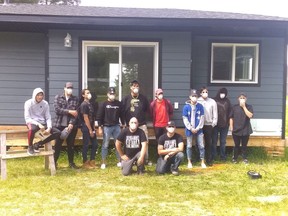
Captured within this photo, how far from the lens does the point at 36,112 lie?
628 centimetres

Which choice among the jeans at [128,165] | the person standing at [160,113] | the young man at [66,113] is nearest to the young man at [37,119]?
the young man at [66,113]

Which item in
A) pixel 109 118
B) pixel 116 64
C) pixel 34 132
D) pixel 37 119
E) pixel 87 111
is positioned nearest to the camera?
pixel 34 132

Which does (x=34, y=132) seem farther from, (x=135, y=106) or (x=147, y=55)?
(x=147, y=55)

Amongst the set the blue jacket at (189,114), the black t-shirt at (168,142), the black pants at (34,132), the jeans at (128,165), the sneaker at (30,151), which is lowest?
the jeans at (128,165)

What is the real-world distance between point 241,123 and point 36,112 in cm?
408

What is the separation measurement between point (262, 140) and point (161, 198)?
4.07 m

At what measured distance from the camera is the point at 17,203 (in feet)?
15.4

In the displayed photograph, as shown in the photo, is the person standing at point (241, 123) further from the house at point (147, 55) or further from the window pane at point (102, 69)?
the window pane at point (102, 69)

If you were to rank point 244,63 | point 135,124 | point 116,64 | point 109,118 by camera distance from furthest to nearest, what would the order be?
point 244,63
point 116,64
point 109,118
point 135,124

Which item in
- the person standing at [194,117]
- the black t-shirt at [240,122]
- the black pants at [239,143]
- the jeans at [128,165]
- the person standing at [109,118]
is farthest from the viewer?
the black pants at [239,143]

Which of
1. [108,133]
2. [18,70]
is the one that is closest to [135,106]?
[108,133]

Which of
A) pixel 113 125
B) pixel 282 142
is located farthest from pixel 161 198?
pixel 282 142

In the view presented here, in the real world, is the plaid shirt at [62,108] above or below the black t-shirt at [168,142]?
above

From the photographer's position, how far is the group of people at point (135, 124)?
20.8 ft
